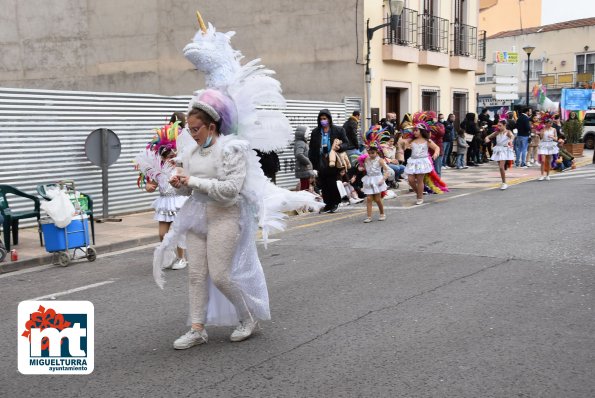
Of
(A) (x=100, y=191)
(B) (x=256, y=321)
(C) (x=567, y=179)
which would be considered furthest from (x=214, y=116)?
(C) (x=567, y=179)

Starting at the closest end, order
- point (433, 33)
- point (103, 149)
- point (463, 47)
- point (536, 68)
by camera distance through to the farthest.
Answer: point (103, 149) → point (433, 33) → point (463, 47) → point (536, 68)

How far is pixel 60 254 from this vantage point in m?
8.75

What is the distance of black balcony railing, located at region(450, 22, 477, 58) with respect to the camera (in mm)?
26797

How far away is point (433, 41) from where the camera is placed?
82.7 feet

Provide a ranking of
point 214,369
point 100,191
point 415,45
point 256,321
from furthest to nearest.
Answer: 1. point 415,45
2. point 100,191
3. point 256,321
4. point 214,369

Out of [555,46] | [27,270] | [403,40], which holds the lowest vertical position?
[27,270]

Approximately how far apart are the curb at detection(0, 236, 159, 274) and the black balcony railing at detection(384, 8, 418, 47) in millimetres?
14157

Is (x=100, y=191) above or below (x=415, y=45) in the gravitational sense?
below

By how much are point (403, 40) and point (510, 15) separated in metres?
35.2

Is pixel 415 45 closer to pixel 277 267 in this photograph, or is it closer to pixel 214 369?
pixel 277 267

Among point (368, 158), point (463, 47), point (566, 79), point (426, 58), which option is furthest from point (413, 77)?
point (566, 79)

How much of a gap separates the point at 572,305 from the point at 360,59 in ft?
54.1

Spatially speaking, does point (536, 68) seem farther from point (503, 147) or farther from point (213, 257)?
point (213, 257)

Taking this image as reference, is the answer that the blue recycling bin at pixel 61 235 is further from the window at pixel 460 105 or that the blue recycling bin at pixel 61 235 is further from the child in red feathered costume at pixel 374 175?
the window at pixel 460 105
